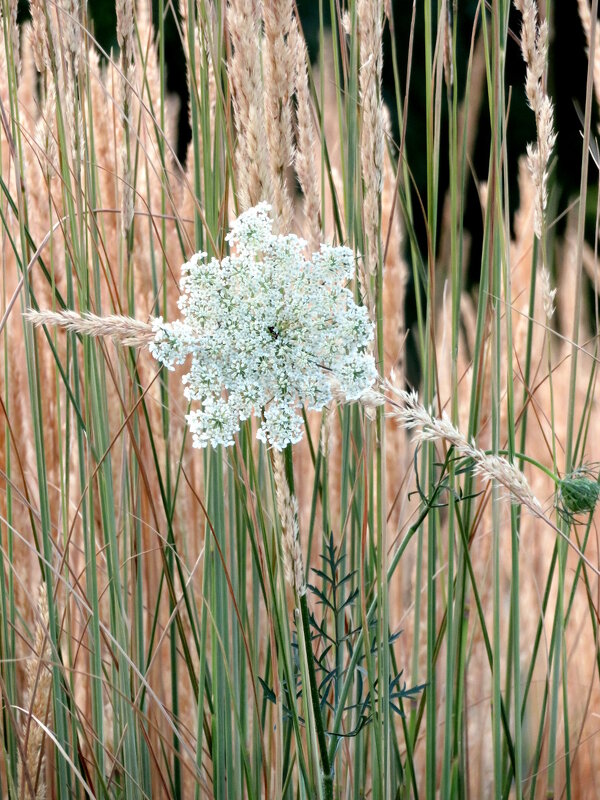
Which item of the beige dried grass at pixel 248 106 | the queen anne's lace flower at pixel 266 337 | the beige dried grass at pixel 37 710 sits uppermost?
the beige dried grass at pixel 248 106

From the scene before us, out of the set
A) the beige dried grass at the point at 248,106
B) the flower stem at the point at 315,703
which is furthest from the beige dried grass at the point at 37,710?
the beige dried grass at the point at 248,106

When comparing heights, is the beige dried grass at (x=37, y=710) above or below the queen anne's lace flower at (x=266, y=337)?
below

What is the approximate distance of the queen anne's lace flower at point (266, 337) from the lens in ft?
1.46

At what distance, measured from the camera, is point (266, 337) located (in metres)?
0.45

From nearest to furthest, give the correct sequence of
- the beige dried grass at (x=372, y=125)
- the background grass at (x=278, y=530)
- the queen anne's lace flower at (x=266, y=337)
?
the queen anne's lace flower at (x=266, y=337), the beige dried grass at (x=372, y=125), the background grass at (x=278, y=530)

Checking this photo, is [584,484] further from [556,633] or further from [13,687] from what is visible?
[13,687]

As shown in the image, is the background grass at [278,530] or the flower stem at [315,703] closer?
the flower stem at [315,703]

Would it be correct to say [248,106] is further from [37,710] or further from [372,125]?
[37,710]

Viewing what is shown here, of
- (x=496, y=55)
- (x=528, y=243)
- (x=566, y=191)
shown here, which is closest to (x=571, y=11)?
(x=566, y=191)

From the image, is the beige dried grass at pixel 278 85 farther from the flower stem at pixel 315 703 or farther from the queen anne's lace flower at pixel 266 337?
the flower stem at pixel 315 703

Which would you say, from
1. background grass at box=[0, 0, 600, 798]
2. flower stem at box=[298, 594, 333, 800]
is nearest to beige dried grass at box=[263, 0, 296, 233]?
background grass at box=[0, 0, 600, 798]

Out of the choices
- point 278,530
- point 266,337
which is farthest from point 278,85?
point 278,530

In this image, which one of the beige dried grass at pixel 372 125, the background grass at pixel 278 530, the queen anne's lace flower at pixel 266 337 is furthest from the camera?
the background grass at pixel 278 530

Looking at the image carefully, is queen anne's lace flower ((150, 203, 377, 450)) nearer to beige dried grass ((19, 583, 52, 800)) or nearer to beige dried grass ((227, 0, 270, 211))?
beige dried grass ((227, 0, 270, 211))
